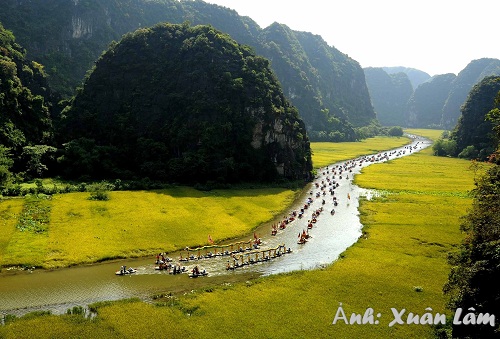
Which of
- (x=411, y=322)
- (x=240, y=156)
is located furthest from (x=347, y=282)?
(x=240, y=156)

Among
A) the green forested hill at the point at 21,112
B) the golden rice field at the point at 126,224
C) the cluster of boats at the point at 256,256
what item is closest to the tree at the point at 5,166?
the green forested hill at the point at 21,112

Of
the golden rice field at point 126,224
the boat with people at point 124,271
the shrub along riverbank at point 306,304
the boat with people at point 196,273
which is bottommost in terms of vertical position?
the shrub along riverbank at point 306,304

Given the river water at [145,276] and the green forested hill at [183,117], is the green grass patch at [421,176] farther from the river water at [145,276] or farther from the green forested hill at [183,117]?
the river water at [145,276]

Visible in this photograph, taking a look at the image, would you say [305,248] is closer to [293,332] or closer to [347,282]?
[347,282]

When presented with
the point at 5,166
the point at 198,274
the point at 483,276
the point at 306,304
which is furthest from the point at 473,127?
the point at 5,166

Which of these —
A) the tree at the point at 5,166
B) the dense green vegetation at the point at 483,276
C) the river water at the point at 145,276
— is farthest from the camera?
the tree at the point at 5,166
